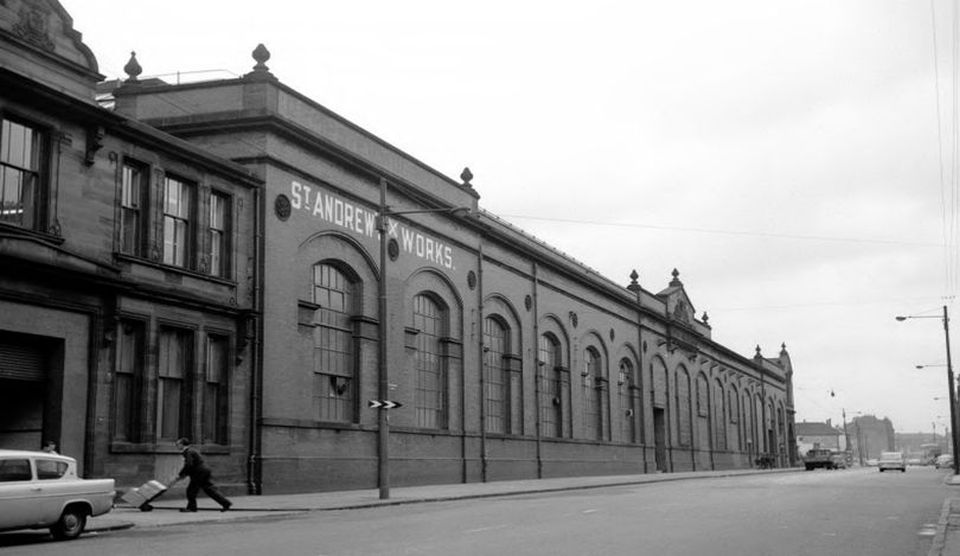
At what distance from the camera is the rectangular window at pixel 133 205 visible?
86.2 ft

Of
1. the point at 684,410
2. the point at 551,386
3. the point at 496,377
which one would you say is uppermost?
the point at 496,377

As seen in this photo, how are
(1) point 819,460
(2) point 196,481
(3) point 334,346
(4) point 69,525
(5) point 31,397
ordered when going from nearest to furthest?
(4) point 69,525
(2) point 196,481
(5) point 31,397
(3) point 334,346
(1) point 819,460

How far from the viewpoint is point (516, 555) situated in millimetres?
13594

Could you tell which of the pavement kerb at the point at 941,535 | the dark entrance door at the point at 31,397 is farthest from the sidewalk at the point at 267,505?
the pavement kerb at the point at 941,535

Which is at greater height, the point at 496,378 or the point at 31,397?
the point at 496,378

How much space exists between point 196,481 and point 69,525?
6342 millimetres

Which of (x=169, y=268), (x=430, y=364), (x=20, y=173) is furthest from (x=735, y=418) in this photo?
(x=20, y=173)

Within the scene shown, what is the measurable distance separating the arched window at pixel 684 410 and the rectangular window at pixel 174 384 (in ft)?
167

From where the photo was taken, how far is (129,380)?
25969 millimetres

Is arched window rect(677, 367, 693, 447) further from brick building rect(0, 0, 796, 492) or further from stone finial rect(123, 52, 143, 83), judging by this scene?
stone finial rect(123, 52, 143, 83)

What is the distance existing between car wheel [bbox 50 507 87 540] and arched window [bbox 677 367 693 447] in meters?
59.8

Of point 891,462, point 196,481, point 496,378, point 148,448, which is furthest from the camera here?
point 891,462

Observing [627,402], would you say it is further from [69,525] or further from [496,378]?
[69,525]

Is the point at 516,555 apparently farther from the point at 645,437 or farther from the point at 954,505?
the point at 645,437
